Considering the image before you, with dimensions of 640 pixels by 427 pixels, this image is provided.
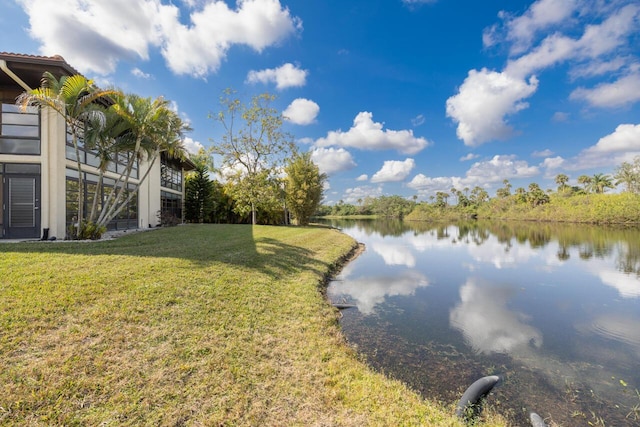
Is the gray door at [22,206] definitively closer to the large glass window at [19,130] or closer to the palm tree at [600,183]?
the large glass window at [19,130]

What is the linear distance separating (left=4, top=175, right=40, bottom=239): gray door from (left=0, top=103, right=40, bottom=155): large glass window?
1021 mm

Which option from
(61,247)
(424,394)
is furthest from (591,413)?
(61,247)

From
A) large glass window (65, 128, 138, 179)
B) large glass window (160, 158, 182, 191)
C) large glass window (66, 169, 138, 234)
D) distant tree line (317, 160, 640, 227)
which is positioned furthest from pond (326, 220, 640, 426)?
distant tree line (317, 160, 640, 227)

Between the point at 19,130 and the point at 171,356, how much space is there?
38.9 feet

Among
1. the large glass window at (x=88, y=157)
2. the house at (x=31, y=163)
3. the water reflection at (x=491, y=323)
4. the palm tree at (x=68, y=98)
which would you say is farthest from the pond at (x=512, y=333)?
the large glass window at (x=88, y=157)

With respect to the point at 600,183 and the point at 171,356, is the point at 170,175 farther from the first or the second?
the point at 600,183

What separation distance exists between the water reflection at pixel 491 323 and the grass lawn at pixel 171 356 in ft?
9.04

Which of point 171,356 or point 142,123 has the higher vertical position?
point 142,123

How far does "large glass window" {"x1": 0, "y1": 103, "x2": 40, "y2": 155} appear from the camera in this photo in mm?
9656

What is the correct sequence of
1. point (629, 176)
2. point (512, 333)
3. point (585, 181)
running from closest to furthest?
point (512, 333), point (629, 176), point (585, 181)

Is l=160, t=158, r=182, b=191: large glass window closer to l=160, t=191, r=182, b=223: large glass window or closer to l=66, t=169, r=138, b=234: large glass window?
l=160, t=191, r=182, b=223: large glass window

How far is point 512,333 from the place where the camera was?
5.82 metres

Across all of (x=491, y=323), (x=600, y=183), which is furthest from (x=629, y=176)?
(x=491, y=323)

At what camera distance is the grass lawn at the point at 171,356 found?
2.73 m
